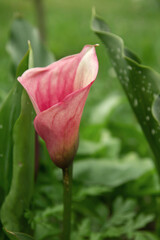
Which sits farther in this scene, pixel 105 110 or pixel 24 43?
pixel 105 110

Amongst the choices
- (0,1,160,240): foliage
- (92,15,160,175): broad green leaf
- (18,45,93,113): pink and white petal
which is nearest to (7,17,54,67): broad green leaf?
(0,1,160,240): foliage

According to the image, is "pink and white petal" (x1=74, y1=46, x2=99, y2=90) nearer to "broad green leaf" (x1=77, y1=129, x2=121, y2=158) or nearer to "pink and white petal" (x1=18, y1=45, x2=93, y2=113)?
"pink and white petal" (x1=18, y1=45, x2=93, y2=113)

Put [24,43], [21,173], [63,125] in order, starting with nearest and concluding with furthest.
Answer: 1. [63,125]
2. [21,173]
3. [24,43]

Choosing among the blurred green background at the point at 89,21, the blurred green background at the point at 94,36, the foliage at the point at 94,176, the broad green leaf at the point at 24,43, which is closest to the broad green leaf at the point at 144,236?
the foliage at the point at 94,176

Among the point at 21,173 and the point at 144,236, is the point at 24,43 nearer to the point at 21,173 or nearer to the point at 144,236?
the point at 21,173

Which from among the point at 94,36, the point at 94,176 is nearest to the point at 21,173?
the point at 94,176

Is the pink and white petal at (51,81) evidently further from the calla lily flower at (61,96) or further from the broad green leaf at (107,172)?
the broad green leaf at (107,172)

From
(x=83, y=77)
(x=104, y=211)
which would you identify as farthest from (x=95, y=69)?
(x=104, y=211)
